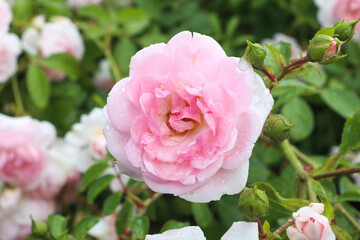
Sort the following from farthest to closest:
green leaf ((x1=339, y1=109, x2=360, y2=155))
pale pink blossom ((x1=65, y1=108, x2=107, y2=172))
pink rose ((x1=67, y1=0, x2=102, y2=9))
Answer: pink rose ((x1=67, y1=0, x2=102, y2=9)) → pale pink blossom ((x1=65, y1=108, x2=107, y2=172)) → green leaf ((x1=339, y1=109, x2=360, y2=155))

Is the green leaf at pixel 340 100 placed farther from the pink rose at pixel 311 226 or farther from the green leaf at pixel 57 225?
the green leaf at pixel 57 225

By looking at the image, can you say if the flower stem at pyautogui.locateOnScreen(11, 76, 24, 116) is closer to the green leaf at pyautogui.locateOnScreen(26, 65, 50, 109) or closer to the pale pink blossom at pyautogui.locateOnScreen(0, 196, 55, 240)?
the green leaf at pyautogui.locateOnScreen(26, 65, 50, 109)

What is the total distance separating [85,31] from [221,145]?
3.37 ft

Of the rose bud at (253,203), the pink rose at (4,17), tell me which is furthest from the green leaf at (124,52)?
the rose bud at (253,203)

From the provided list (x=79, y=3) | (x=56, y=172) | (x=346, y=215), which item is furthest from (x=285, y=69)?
(x=79, y=3)

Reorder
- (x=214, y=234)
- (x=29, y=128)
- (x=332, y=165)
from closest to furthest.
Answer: (x=332, y=165)
(x=214, y=234)
(x=29, y=128)

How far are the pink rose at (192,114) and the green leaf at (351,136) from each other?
0.28m

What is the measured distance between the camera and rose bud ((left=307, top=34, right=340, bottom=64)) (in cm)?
68

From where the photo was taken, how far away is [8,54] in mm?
1377

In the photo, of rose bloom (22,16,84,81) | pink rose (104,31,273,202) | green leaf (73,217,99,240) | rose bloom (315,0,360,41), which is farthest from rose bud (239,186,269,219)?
rose bloom (22,16,84,81)

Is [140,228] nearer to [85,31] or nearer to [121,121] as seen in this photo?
[121,121]

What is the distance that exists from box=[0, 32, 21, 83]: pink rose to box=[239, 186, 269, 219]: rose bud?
0.97 meters

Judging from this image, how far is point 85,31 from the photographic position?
1561mm

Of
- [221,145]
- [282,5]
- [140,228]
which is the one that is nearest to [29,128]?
[140,228]
